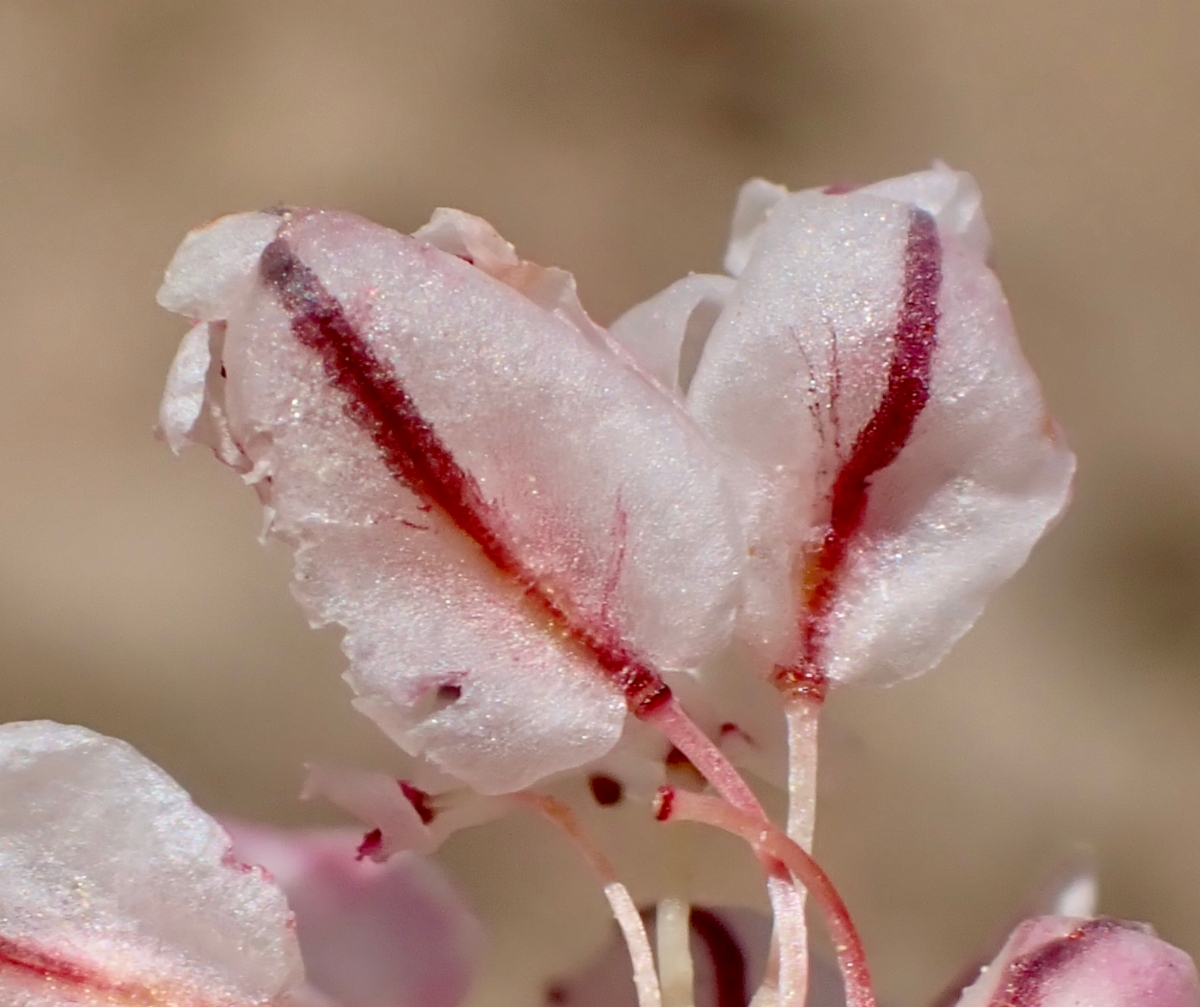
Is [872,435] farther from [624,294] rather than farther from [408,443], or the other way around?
[624,294]

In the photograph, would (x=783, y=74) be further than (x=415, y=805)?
Yes

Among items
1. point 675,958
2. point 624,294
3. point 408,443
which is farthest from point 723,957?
point 624,294

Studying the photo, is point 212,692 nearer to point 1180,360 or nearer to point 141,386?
point 141,386

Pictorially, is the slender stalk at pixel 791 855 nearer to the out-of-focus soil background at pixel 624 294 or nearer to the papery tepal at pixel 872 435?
the papery tepal at pixel 872 435

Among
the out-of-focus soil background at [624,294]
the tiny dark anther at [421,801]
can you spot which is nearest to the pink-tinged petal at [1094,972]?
the tiny dark anther at [421,801]

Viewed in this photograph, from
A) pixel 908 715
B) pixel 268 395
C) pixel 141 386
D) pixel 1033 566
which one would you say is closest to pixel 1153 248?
pixel 1033 566

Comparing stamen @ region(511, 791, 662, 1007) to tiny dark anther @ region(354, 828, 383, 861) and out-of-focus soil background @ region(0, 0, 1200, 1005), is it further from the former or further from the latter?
out-of-focus soil background @ region(0, 0, 1200, 1005)
